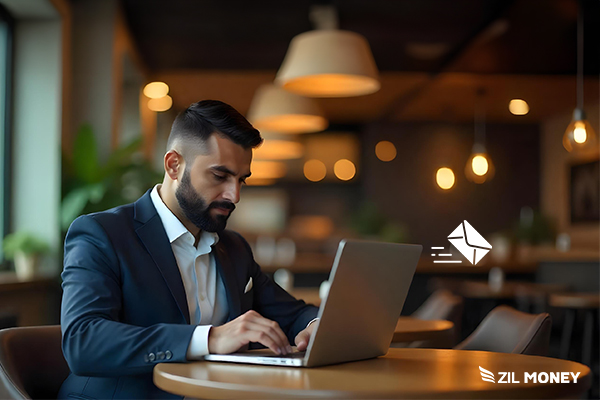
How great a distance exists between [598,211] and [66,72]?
7659 mm

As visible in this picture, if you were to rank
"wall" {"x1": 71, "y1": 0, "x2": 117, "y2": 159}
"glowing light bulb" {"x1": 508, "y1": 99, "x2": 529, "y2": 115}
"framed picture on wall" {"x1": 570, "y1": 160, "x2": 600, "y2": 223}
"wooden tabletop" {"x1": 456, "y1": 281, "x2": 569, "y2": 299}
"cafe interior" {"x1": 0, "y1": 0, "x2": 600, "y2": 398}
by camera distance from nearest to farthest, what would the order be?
"cafe interior" {"x1": 0, "y1": 0, "x2": 600, "y2": 398}, "wall" {"x1": 71, "y1": 0, "x2": 117, "y2": 159}, "wooden tabletop" {"x1": 456, "y1": 281, "x2": 569, "y2": 299}, "framed picture on wall" {"x1": 570, "y1": 160, "x2": 600, "y2": 223}, "glowing light bulb" {"x1": 508, "y1": 99, "x2": 529, "y2": 115}

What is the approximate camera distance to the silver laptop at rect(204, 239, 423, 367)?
1.34m

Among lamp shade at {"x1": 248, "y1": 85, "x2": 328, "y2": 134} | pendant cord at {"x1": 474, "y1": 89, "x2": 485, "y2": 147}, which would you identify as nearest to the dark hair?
lamp shade at {"x1": 248, "y1": 85, "x2": 328, "y2": 134}

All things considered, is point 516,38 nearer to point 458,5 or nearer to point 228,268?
point 458,5

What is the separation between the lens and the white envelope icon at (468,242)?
1.87m

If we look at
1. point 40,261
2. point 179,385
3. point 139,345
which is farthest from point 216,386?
point 40,261

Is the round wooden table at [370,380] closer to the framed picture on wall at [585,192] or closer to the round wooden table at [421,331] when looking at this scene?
the round wooden table at [421,331]

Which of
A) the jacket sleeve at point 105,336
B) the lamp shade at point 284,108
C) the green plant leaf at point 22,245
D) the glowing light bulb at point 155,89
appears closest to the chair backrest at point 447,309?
the lamp shade at point 284,108

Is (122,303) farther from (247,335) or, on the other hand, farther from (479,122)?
(479,122)

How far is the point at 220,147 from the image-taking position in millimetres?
1780

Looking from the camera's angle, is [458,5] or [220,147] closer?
[220,147]

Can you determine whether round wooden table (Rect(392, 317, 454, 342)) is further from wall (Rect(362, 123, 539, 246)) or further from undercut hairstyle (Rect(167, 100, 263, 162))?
wall (Rect(362, 123, 539, 246))

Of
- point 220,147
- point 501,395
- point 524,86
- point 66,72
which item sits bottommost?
point 501,395

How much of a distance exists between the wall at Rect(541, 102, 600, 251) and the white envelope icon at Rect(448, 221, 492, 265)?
8.53 metres
